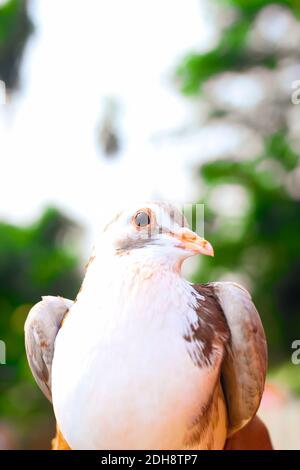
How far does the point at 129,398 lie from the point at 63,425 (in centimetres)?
12

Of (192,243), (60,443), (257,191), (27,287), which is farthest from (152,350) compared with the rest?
(257,191)

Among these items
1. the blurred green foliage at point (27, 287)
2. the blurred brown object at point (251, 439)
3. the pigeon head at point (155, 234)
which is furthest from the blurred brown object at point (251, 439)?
the blurred green foliage at point (27, 287)

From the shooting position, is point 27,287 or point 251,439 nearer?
point 251,439

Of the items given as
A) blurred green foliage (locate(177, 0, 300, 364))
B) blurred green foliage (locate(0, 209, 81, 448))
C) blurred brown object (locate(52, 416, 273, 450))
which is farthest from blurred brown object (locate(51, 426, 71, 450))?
blurred green foliage (locate(177, 0, 300, 364))

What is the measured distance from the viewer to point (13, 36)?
6621mm

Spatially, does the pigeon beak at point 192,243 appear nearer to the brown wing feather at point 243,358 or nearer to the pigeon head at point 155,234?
the pigeon head at point 155,234

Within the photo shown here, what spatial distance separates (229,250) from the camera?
21.4 feet

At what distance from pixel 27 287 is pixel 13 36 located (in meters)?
2.59

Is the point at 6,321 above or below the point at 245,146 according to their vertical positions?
below

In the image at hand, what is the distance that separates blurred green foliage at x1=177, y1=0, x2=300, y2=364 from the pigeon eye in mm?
5448

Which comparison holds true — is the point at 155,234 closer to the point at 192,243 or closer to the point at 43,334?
the point at 192,243

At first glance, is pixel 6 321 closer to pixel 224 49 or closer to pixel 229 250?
pixel 229 250

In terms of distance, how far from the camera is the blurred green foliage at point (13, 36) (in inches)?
258

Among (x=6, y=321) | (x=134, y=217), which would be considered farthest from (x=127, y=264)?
(x=6, y=321)
